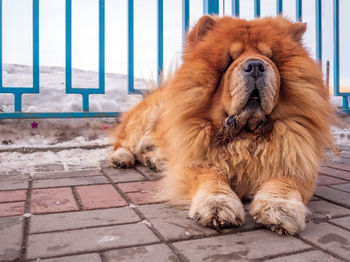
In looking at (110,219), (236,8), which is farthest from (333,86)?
(110,219)

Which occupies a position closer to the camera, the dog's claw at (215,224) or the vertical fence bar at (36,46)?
the dog's claw at (215,224)

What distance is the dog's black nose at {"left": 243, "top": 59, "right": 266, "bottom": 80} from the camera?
156cm

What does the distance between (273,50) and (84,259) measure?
1.30 m

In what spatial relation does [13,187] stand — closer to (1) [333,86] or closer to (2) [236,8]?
(2) [236,8]

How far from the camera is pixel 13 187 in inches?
84.5

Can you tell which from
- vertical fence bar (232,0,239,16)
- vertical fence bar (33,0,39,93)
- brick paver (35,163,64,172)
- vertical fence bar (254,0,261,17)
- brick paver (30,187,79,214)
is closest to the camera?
brick paver (30,187,79,214)

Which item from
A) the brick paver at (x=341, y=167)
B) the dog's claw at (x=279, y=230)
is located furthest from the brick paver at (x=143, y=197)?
the brick paver at (x=341, y=167)

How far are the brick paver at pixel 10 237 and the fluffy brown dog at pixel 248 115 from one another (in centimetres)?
72

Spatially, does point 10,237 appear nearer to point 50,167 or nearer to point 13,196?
point 13,196

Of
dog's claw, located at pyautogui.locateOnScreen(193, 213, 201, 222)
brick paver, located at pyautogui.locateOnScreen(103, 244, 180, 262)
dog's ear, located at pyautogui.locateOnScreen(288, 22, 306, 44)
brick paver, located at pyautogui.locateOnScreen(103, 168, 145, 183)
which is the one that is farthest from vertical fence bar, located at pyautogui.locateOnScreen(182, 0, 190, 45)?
brick paver, located at pyautogui.locateOnScreen(103, 244, 180, 262)

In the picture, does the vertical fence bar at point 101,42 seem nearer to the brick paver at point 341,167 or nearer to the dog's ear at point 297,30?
the dog's ear at point 297,30

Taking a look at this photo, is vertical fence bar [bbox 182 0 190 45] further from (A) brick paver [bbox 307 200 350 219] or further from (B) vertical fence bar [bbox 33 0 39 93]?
(A) brick paver [bbox 307 200 350 219]

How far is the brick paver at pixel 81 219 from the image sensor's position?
1.42 meters

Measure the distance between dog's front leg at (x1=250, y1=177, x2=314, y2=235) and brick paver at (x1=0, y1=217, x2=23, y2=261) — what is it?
2.98 ft
